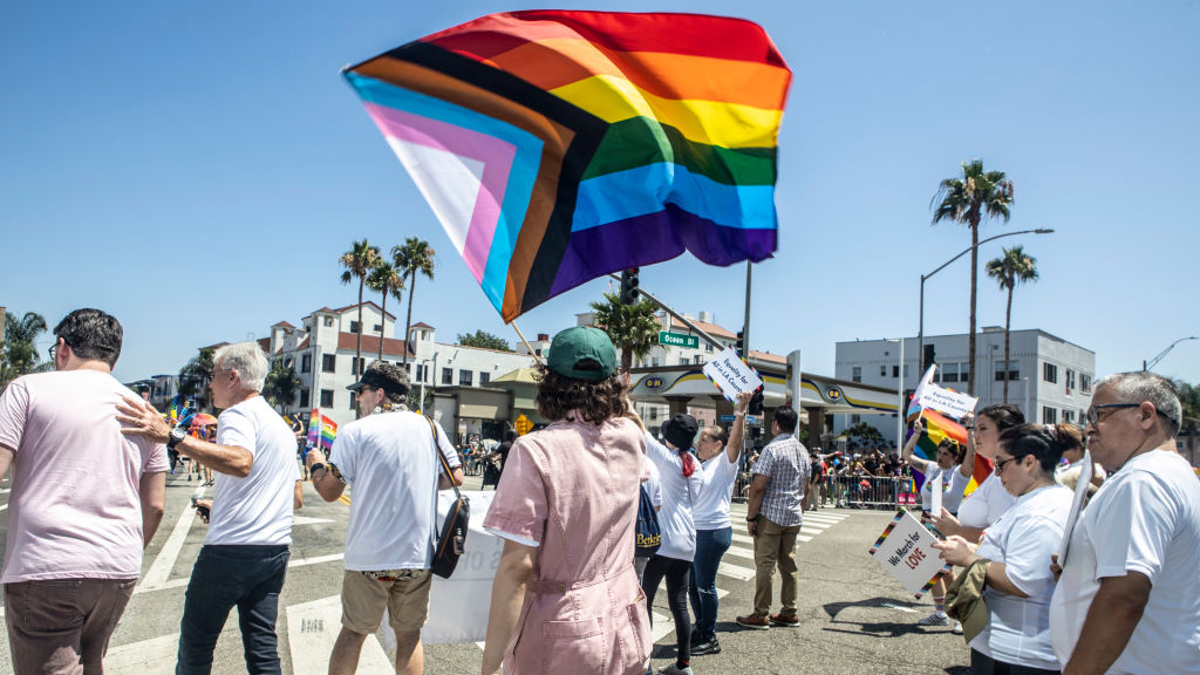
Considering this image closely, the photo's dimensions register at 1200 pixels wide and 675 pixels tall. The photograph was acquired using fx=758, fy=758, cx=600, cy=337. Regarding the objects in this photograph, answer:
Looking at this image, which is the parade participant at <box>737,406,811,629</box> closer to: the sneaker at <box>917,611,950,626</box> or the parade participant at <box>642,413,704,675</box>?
the sneaker at <box>917,611,950,626</box>

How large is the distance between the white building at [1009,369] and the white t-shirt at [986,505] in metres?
47.4

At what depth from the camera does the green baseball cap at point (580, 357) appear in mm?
2535

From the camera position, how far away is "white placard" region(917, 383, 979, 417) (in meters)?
9.30

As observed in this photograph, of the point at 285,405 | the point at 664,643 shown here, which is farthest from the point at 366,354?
the point at 664,643

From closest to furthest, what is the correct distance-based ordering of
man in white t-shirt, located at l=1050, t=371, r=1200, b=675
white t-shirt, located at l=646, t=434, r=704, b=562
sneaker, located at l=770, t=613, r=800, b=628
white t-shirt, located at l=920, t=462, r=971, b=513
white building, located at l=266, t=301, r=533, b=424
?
man in white t-shirt, located at l=1050, t=371, r=1200, b=675, white t-shirt, located at l=646, t=434, r=704, b=562, sneaker, located at l=770, t=613, r=800, b=628, white t-shirt, located at l=920, t=462, r=971, b=513, white building, located at l=266, t=301, r=533, b=424

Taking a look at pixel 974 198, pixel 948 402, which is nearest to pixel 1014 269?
pixel 974 198

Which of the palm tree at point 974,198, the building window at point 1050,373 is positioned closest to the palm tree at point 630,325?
the palm tree at point 974,198

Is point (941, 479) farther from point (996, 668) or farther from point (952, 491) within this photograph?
point (996, 668)

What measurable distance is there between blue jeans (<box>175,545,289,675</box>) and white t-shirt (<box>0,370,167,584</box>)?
516 mm

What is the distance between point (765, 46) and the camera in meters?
4.62

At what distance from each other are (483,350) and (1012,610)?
67517 mm

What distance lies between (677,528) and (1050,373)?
5534 cm

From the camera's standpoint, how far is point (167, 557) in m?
8.57

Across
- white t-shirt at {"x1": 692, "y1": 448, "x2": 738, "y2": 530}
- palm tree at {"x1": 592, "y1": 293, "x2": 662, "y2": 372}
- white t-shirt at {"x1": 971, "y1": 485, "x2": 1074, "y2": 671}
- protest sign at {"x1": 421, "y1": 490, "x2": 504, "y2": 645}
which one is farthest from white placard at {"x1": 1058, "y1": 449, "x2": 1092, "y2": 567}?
palm tree at {"x1": 592, "y1": 293, "x2": 662, "y2": 372}
